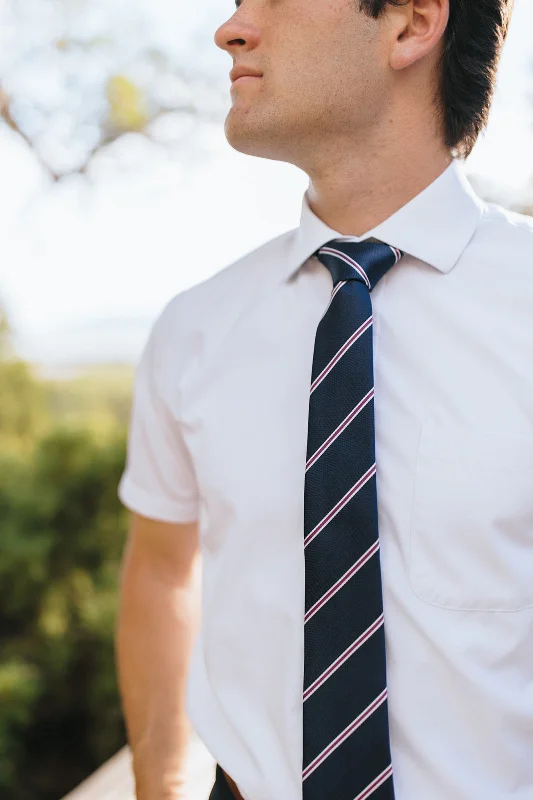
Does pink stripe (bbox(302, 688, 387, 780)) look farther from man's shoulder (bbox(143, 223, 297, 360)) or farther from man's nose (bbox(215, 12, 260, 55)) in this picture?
man's nose (bbox(215, 12, 260, 55))

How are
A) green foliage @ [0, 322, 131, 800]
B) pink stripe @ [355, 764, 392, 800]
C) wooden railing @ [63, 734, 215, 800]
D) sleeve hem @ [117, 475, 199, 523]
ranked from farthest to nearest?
1. green foliage @ [0, 322, 131, 800]
2. wooden railing @ [63, 734, 215, 800]
3. sleeve hem @ [117, 475, 199, 523]
4. pink stripe @ [355, 764, 392, 800]

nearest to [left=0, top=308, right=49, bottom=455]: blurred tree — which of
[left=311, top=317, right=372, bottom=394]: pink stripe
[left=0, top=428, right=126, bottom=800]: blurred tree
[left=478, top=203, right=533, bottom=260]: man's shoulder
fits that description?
[left=0, top=428, right=126, bottom=800]: blurred tree

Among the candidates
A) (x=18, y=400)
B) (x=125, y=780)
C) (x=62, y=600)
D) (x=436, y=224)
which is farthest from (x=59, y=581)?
(x=436, y=224)

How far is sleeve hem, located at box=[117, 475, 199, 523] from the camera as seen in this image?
1.59 m

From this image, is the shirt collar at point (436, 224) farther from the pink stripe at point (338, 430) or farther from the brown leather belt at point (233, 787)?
the brown leather belt at point (233, 787)

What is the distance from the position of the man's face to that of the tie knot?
197 millimetres

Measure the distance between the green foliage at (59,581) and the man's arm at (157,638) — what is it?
1218 mm

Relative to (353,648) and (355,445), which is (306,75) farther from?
(353,648)

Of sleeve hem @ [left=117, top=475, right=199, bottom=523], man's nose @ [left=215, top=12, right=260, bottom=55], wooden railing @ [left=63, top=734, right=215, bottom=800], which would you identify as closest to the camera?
man's nose @ [left=215, top=12, right=260, bottom=55]

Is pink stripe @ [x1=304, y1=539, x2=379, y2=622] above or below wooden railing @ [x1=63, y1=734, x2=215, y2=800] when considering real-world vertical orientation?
above

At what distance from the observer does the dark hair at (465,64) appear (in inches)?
57.4

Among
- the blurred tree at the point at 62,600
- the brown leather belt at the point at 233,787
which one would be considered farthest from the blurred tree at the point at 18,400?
the brown leather belt at the point at 233,787

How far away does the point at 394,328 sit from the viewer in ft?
4.24

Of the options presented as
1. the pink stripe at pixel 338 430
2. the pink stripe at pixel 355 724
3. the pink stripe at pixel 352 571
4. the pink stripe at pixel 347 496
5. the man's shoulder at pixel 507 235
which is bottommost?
the pink stripe at pixel 355 724
